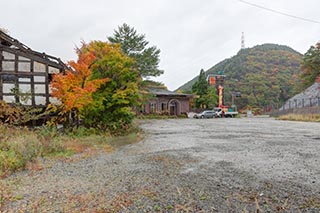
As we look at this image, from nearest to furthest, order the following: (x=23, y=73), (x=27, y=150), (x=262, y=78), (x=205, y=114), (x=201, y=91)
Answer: (x=27, y=150) < (x=23, y=73) < (x=205, y=114) < (x=201, y=91) < (x=262, y=78)

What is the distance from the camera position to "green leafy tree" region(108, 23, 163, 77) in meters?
27.0

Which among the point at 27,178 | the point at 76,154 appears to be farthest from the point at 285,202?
the point at 76,154

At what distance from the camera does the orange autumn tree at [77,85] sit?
938 centimetres

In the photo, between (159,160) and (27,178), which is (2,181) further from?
(159,160)

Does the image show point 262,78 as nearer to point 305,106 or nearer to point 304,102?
point 304,102

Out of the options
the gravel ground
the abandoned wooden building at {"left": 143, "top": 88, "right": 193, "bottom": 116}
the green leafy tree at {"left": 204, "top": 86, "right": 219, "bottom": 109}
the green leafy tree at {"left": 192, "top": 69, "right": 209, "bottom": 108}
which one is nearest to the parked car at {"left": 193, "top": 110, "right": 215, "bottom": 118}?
the abandoned wooden building at {"left": 143, "top": 88, "right": 193, "bottom": 116}

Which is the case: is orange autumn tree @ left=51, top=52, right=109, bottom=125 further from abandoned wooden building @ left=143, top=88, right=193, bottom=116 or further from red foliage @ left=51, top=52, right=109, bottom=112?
abandoned wooden building @ left=143, top=88, right=193, bottom=116

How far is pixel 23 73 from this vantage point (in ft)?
36.6

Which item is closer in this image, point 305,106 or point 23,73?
point 23,73

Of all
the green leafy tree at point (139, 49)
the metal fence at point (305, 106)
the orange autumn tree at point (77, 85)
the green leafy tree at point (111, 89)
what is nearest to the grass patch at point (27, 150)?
the orange autumn tree at point (77, 85)

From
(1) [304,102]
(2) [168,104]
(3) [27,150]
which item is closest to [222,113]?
(2) [168,104]

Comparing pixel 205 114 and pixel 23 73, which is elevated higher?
pixel 23 73

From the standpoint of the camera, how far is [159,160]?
18.3 feet

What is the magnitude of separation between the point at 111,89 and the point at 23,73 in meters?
4.33
